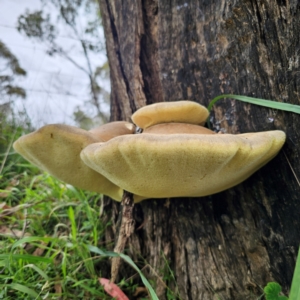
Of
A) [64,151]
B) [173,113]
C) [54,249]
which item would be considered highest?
[173,113]

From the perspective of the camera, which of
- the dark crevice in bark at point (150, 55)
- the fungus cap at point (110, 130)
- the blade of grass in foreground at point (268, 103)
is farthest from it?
the dark crevice in bark at point (150, 55)

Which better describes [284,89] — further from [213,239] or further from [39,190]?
[39,190]

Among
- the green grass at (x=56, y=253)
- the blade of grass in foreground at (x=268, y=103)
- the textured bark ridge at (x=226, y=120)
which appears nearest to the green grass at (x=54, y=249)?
the green grass at (x=56, y=253)

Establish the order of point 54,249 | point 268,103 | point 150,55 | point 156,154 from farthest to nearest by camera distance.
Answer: point 54,249
point 150,55
point 268,103
point 156,154


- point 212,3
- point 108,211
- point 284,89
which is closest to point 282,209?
point 284,89

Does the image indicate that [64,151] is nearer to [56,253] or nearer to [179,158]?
[179,158]

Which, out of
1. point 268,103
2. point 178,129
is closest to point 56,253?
point 178,129

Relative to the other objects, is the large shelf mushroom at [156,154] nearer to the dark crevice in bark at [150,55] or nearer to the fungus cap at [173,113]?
the fungus cap at [173,113]
